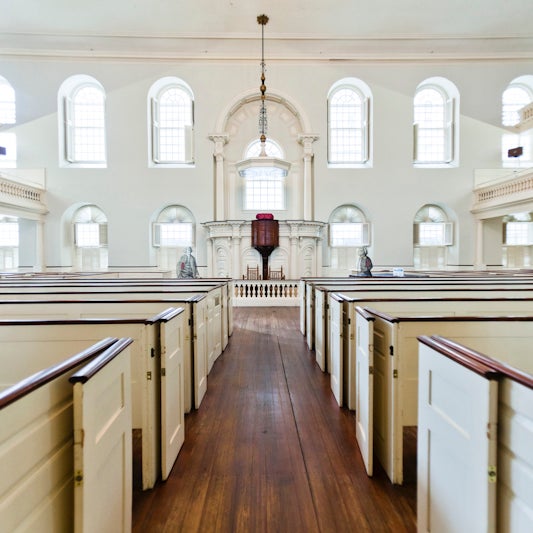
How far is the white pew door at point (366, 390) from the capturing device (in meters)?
1.99

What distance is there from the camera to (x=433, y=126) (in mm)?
11656

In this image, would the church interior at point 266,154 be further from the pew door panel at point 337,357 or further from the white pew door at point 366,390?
the white pew door at point 366,390

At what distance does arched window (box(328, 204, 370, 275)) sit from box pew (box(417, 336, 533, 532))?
10.3 meters

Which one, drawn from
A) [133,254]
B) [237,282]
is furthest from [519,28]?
[133,254]

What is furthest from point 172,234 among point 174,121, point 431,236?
point 431,236

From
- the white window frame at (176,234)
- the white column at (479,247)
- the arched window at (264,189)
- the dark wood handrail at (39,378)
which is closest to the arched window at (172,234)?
the white window frame at (176,234)

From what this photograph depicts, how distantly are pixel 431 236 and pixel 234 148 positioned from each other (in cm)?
733

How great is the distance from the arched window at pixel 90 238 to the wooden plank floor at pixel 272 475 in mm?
9824

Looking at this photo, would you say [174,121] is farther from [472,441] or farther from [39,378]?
[472,441]

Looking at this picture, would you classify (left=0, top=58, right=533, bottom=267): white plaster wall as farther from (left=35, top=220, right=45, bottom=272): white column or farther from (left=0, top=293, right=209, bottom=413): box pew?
(left=0, top=293, right=209, bottom=413): box pew

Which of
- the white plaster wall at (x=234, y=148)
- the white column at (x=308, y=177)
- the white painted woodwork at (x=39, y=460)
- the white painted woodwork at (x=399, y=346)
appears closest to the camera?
the white painted woodwork at (x=39, y=460)

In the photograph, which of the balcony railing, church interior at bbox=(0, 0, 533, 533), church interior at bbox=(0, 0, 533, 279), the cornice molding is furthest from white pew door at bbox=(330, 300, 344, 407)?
the cornice molding

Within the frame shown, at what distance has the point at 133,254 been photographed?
439 inches

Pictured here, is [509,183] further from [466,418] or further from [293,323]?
[466,418]
